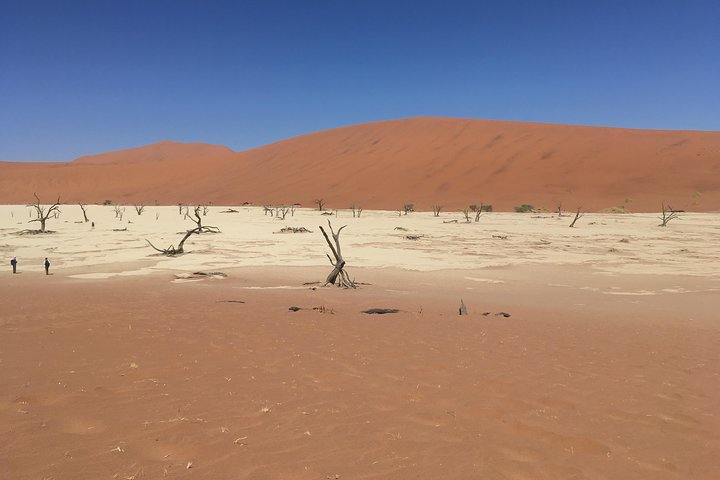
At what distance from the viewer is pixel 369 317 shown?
8109mm

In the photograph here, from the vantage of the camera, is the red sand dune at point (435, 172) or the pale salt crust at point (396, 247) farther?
the red sand dune at point (435, 172)

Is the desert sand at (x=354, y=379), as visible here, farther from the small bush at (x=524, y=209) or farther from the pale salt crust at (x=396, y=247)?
the small bush at (x=524, y=209)

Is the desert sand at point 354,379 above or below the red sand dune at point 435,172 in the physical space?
below

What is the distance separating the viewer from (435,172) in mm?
56219

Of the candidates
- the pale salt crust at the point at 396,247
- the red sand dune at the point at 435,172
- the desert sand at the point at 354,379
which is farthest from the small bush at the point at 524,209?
the desert sand at the point at 354,379

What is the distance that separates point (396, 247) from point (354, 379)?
1506cm

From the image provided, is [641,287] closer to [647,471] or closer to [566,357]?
[566,357]

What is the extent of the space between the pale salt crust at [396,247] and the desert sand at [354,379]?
236 centimetres

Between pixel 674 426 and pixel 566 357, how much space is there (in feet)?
6.66

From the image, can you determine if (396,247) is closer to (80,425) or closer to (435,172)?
(80,425)

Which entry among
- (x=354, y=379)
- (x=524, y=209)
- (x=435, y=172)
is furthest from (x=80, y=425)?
(x=435, y=172)

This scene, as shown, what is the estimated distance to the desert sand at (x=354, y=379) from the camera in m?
3.26

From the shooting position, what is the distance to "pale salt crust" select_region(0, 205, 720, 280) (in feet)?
49.9

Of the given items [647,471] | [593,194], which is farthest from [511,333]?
[593,194]
